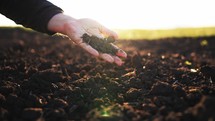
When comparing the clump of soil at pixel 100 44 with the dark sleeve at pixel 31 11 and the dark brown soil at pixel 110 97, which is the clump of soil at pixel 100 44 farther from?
the dark sleeve at pixel 31 11

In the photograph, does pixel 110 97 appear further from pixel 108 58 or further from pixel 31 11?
pixel 31 11

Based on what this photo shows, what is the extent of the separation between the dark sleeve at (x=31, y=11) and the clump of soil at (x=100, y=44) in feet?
1.49

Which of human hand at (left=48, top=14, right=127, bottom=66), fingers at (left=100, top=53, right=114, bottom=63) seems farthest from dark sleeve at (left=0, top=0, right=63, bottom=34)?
fingers at (left=100, top=53, right=114, bottom=63)

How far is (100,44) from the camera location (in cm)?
373

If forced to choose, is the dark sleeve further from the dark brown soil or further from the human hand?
the dark brown soil

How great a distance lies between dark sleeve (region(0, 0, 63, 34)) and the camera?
11.7 feet

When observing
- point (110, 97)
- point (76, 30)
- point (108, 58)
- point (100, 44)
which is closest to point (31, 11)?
point (76, 30)

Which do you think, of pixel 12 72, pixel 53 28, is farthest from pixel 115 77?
pixel 12 72

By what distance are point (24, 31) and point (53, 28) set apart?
12395mm

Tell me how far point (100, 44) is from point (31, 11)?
0.85 meters

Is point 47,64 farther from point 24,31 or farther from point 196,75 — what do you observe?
point 24,31

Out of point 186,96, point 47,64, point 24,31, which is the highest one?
point 186,96

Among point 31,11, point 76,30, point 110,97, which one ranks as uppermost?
point 31,11

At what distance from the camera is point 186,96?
8.93 ft
